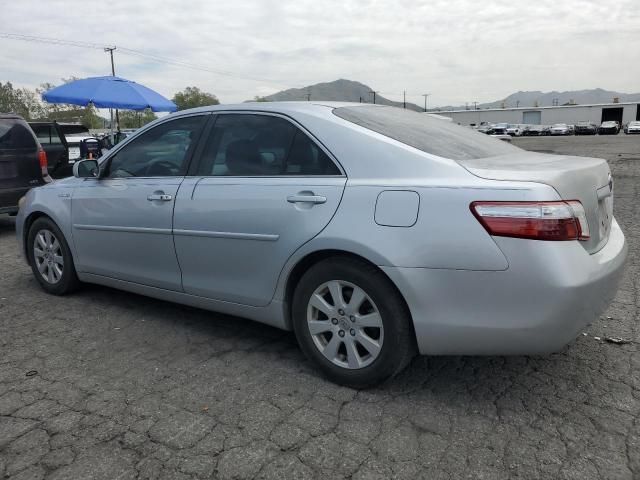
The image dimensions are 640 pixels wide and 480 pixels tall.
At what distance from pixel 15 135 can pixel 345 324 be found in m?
6.72

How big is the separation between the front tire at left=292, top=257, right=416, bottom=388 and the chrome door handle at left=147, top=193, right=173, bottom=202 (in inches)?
47.0

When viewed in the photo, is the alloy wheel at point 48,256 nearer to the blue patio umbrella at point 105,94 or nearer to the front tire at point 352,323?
the front tire at point 352,323

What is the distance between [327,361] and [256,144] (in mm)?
1393

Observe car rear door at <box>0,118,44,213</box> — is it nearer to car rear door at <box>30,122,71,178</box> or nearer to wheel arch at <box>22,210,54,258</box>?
car rear door at <box>30,122,71,178</box>

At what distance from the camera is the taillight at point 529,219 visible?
7.80 ft

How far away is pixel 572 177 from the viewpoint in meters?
2.60

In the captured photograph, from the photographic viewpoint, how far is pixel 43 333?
384 centimetres

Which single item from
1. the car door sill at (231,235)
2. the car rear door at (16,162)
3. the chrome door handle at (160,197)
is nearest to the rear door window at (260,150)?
the chrome door handle at (160,197)

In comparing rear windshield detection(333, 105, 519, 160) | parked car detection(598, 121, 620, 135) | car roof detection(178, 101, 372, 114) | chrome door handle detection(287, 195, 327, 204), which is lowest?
chrome door handle detection(287, 195, 327, 204)

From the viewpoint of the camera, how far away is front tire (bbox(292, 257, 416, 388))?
8.84 feet

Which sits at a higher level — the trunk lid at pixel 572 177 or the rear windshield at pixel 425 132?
the rear windshield at pixel 425 132

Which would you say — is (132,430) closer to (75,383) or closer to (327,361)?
(75,383)

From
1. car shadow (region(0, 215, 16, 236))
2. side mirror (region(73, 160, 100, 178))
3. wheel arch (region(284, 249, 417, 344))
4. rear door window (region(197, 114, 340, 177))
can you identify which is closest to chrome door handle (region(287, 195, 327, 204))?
rear door window (region(197, 114, 340, 177))

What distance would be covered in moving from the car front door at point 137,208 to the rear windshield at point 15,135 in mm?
4029
